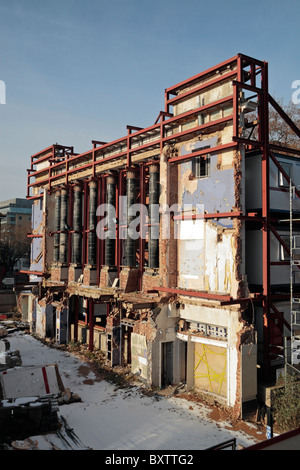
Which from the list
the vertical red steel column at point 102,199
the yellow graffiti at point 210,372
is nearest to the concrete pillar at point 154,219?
the yellow graffiti at point 210,372

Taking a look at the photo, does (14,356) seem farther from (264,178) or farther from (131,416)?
(264,178)

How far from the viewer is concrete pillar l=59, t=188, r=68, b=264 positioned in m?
28.1

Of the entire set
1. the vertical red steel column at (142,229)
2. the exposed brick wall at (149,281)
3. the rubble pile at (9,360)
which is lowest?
the rubble pile at (9,360)

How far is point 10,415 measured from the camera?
12.2 metres

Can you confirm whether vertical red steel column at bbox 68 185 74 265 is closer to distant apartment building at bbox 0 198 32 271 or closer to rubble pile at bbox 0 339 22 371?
rubble pile at bbox 0 339 22 371

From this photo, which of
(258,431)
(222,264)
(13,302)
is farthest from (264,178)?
(13,302)

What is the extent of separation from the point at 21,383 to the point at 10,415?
A: 10.3 ft

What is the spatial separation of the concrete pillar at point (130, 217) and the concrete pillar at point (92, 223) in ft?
13.1

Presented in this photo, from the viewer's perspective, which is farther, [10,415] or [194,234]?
[194,234]

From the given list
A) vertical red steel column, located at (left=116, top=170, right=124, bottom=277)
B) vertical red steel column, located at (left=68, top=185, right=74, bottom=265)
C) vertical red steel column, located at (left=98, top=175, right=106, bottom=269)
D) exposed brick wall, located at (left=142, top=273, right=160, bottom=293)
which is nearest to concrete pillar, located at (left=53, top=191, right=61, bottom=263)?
vertical red steel column, located at (left=68, top=185, right=74, bottom=265)

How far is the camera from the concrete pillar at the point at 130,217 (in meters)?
21.2

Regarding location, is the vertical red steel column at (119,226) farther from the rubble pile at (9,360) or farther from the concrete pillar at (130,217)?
the rubble pile at (9,360)
